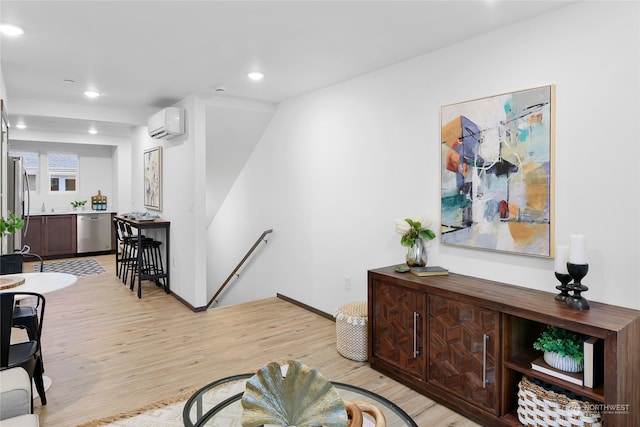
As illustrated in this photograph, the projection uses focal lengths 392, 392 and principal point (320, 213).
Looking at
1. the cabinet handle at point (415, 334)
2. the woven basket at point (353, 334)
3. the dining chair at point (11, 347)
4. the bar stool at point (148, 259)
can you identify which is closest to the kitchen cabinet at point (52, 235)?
the bar stool at point (148, 259)

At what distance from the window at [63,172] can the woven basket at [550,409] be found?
9.13m

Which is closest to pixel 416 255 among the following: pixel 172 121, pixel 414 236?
pixel 414 236

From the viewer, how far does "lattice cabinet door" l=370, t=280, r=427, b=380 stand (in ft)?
8.66

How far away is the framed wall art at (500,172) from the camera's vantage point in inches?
93.4

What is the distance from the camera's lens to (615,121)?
2102 millimetres

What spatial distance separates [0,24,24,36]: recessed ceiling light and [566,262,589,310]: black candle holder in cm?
370

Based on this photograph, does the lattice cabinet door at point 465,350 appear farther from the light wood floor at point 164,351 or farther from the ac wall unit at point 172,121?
the ac wall unit at point 172,121

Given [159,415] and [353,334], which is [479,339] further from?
[159,415]

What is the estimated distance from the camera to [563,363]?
6.68ft

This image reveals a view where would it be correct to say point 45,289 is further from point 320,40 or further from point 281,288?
point 281,288

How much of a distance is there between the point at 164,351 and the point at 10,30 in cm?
261

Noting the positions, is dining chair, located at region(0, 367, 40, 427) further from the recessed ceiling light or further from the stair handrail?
the stair handrail

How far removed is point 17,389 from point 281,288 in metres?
3.30

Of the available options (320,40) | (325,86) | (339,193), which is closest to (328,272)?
(339,193)
